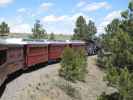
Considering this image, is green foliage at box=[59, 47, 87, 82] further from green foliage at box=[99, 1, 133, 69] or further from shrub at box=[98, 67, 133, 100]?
shrub at box=[98, 67, 133, 100]

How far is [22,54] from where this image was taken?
29906mm

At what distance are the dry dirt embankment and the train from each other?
0.93 metres

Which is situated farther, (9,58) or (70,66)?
(70,66)

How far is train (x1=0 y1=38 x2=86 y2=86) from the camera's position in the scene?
71.5ft

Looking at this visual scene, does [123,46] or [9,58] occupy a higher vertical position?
[123,46]

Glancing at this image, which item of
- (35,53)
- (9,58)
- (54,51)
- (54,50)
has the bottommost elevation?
(54,51)

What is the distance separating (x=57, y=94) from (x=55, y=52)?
1541cm

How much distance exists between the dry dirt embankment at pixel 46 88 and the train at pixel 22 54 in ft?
3.06

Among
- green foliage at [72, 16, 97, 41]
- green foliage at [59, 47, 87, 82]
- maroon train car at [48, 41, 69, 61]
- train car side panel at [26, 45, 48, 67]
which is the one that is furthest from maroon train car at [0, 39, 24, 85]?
green foliage at [72, 16, 97, 41]

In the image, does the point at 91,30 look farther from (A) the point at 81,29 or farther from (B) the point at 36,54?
(B) the point at 36,54

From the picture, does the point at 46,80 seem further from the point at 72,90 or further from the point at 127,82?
the point at 127,82

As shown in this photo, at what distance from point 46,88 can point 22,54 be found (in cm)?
396

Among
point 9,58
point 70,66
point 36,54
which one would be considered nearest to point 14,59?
point 9,58

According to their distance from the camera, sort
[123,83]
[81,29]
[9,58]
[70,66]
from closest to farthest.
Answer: [123,83] < [9,58] < [70,66] < [81,29]
